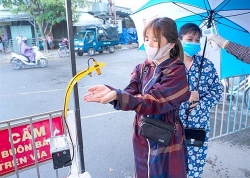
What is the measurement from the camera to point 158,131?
127 centimetres

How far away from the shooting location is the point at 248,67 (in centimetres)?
243

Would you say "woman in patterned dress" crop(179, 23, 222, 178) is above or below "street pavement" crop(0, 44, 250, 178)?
above

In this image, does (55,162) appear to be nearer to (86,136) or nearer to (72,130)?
(72,130)

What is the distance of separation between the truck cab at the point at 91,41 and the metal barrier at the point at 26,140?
12.6m

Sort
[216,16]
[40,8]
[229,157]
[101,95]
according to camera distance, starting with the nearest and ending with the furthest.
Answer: [101,95], [216,16], [229,157], [40,8]

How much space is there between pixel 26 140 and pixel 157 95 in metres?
1.12

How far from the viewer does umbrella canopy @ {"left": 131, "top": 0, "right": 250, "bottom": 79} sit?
2037 millimetres

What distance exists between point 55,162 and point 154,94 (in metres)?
0.87

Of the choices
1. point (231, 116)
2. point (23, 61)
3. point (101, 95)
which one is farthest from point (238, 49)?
point (23, 61)

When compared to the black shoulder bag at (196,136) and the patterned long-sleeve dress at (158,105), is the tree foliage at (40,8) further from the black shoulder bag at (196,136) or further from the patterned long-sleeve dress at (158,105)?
the patterned long-sleeve dress at (158,105)

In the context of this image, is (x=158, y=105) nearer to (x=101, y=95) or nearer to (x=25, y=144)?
(x=101, y=95)

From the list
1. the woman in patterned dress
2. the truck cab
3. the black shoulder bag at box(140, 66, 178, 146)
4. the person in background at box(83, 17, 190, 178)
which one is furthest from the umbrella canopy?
the truck cab

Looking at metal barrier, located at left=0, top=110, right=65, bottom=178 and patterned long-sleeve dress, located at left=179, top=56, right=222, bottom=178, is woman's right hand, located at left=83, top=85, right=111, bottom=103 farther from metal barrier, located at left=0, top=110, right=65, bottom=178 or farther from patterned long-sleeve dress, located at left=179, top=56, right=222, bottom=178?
patterned long-sleeve dress, located at left=179, top=56, right=222, bottom=178

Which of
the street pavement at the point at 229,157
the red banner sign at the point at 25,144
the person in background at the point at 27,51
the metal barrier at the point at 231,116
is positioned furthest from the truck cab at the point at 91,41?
the red banner sign at the point at 25,144
